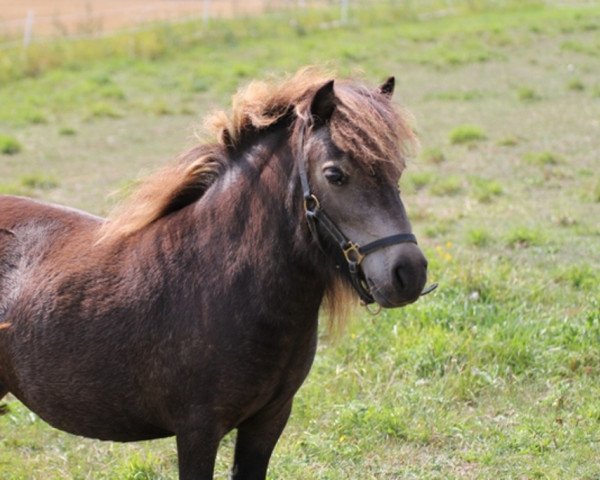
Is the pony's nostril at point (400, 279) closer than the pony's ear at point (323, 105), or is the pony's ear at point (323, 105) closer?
the pony's nostril at point (400, 279)

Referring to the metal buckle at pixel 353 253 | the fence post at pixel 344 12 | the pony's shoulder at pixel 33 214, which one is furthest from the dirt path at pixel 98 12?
the metal buckle at pixel 353 253

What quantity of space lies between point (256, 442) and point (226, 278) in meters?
0.74


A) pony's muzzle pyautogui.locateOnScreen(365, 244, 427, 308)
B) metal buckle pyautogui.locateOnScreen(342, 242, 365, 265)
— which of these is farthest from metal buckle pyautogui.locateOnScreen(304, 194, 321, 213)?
pony's muzzle pyautogui.locateOnScreen(365, 244, 427, 308)

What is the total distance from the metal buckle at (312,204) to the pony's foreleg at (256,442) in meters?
0.86

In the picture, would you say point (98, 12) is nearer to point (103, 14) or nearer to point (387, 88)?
point (103, 14)

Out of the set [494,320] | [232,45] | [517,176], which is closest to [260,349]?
[494,320]

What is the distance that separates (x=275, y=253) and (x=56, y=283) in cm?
97

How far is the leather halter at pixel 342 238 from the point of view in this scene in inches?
138

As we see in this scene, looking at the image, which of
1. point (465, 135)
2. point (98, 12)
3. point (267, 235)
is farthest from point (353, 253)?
point (98, 12)

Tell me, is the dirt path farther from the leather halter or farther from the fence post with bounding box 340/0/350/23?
the leather halter

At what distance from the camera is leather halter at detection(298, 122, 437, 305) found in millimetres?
3510

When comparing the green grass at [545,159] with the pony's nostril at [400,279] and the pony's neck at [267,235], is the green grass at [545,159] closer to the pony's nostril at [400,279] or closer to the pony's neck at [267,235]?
the pony's neck at [267,235]

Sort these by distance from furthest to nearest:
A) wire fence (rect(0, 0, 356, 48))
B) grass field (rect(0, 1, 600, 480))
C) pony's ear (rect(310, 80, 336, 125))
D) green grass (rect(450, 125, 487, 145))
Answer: wire fence (rect(0, 0, 356, 48)) → green grass (rect(450, 125, 487, 145)) → grass field (rect(0, 1, 600, 480)) → pony's ear (rect(310, 80, 336, 125))

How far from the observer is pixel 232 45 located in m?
20.9
